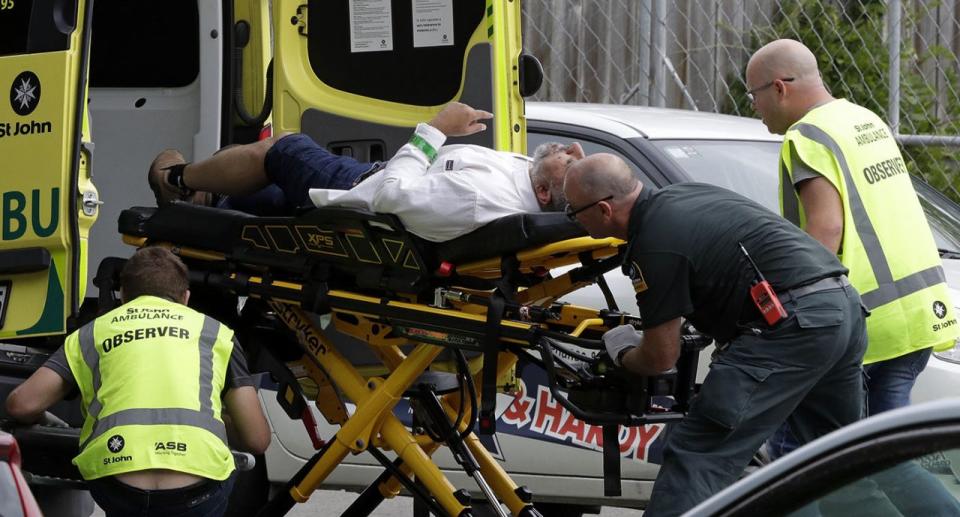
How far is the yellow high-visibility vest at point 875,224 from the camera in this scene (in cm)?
476

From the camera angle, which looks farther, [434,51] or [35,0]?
[434,51]

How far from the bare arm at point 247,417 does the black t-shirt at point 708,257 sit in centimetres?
122

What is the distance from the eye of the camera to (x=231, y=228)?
5312mm

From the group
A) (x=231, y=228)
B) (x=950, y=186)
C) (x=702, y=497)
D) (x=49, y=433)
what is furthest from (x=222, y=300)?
(x=950, y=186)

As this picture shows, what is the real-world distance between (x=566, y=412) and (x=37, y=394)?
2.27m

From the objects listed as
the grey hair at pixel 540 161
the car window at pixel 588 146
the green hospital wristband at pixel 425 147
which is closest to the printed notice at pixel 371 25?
the car window at pixel 588 146

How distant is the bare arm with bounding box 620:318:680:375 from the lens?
4.25 m

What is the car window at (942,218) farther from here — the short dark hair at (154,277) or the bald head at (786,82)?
the short dark hair at (154,277)

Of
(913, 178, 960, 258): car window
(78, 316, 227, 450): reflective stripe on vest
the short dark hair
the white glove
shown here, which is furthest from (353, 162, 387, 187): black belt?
(913, 178, 960, 258): car window

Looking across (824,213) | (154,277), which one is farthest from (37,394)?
(824,213)

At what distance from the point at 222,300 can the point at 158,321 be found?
100cm

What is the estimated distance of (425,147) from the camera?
5109mm

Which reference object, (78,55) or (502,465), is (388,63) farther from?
(502,465)

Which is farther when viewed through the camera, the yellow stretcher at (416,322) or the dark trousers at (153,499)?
the yellow stretcher at (416,322)
